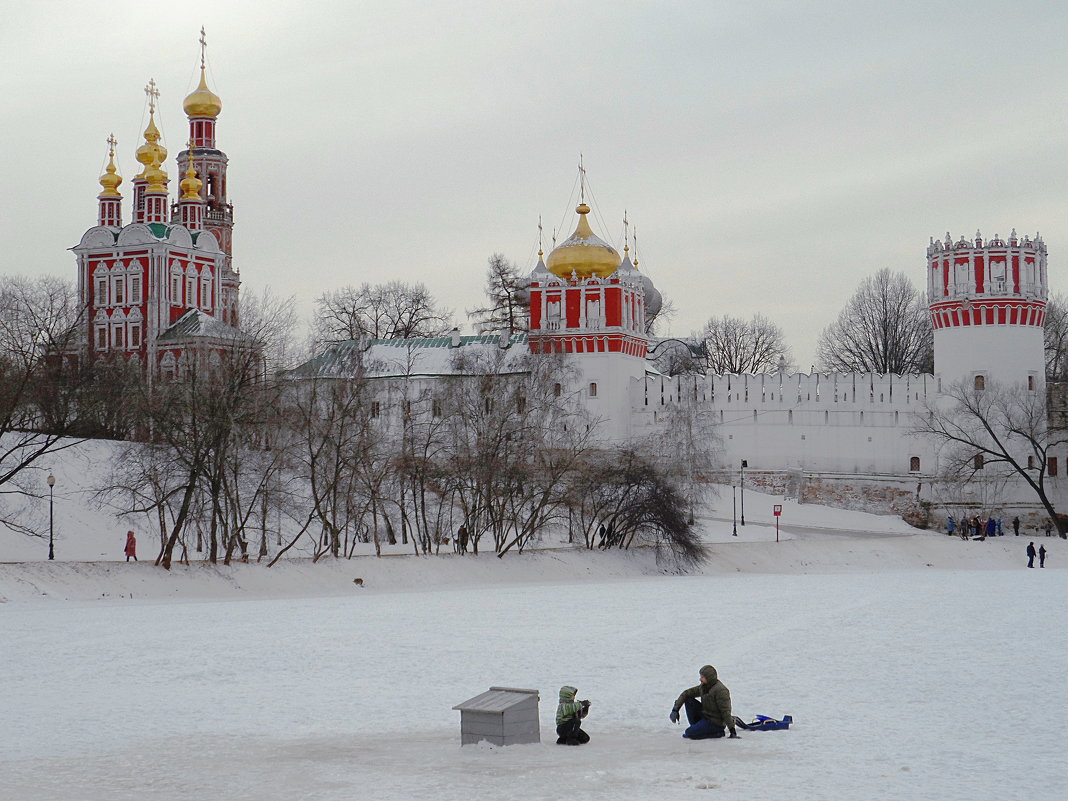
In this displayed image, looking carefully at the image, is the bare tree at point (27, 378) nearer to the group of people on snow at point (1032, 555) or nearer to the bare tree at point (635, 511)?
the bare tree at point (635, 511)

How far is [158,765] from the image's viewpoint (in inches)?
404

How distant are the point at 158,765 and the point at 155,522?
25906 millimetres

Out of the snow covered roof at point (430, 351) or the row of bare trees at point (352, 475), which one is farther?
the snow covered roof at point (430, 351)

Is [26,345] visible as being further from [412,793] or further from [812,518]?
[412,793]

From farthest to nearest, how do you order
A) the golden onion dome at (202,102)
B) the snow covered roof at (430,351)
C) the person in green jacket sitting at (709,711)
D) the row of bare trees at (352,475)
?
the golden onion dome at (202,102) → the snow covered roof at (430,351) → the row of bare trees at (352,475) → the person in green jacket sitting at (709,711)

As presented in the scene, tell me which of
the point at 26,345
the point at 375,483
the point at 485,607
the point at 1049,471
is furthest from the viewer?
the point at 1049,471

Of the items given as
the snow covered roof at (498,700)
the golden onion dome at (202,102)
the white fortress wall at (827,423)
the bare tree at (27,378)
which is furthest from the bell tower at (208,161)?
the snow covered roof at (498,700)

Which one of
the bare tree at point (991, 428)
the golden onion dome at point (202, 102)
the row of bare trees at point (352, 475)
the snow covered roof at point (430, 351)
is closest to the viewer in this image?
the row of bare trees at point (352, 475)

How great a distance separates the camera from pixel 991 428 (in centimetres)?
4916

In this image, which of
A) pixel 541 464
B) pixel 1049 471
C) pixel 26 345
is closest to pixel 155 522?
pixel 541 464

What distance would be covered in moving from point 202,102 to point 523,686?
179 feet

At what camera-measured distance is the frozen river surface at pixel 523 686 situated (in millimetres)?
9711

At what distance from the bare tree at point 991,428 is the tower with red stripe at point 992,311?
753 millimetres

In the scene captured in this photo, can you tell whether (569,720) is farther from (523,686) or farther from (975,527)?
(975,527)
